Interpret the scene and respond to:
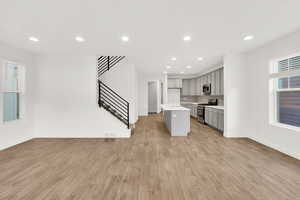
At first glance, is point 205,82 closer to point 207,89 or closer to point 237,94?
point 207,89

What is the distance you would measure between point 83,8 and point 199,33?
233cm

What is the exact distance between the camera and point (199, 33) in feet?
9.86

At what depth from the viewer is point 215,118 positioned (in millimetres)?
5512

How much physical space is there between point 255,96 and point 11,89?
733 centimetres

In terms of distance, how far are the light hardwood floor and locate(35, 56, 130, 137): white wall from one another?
2.51 ft

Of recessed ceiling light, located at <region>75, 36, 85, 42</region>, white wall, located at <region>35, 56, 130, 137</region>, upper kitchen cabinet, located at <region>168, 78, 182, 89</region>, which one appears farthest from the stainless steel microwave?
recessed ceiling light, located at <region>75, 36, 85, 42</region>

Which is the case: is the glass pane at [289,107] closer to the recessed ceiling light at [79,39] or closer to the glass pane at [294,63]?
the glass pane at [294,63]

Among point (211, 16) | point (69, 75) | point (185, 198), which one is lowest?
point (185, 198)

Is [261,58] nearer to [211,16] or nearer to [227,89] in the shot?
[227,89]

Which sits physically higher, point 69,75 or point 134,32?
point 134,32

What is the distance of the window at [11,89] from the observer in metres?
3.74

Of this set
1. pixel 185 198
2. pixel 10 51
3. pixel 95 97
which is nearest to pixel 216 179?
pixel 185 198

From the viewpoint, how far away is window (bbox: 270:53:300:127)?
3.18m

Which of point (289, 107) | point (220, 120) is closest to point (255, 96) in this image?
point (289, 107)
